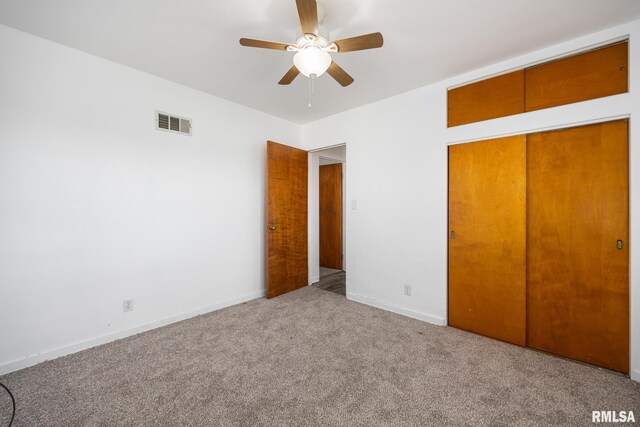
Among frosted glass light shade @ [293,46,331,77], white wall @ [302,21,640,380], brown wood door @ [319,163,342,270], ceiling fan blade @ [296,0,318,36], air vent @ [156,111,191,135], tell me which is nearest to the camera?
ceiling fan blade @ [296,0,318,36]

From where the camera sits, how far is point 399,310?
295 centimetres

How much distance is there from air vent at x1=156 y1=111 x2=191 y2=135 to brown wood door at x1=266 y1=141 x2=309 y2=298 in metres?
0.99

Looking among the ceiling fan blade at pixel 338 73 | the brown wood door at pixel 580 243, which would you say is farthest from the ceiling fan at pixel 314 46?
the brown wood door at pixel 580 243

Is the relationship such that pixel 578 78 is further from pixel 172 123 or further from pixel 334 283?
pixel 172 123

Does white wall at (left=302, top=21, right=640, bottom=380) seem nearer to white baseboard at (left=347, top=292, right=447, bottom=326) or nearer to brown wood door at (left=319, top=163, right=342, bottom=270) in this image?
white baseboard at (left=347, top=292, right=447, bottom=326)

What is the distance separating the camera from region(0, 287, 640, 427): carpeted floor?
1486 millimetres

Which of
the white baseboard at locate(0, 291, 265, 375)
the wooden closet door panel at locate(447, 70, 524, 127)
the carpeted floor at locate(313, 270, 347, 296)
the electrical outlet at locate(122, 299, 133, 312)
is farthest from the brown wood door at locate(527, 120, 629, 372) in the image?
the electrical outlet at locate(122, 299, 133, 312)

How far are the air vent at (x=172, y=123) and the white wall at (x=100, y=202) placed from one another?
0.07m

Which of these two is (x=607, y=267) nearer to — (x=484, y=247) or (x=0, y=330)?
(x=484, y=247)

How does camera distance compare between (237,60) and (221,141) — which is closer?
(237,60)

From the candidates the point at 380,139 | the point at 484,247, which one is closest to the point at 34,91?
the point at 380,139

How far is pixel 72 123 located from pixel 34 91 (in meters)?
0.29

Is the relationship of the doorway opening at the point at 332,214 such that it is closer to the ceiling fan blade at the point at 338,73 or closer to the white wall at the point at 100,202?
the white wall at the point at 100,202

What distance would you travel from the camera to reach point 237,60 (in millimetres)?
2299
